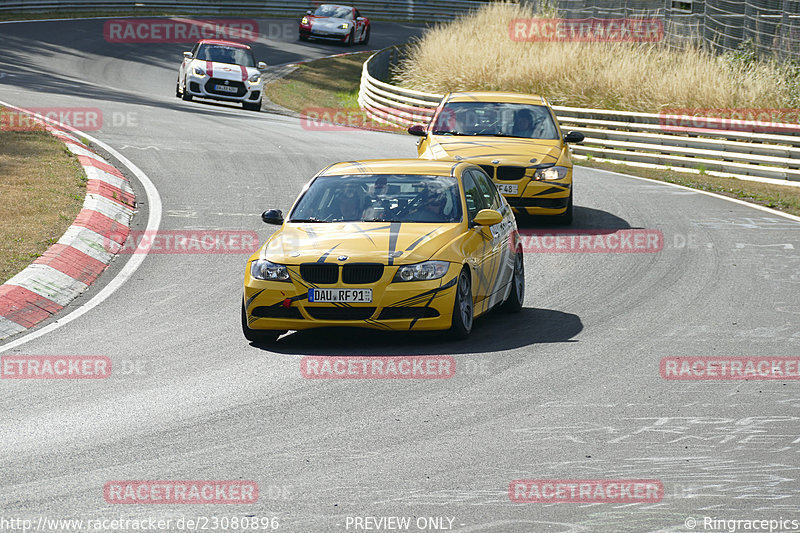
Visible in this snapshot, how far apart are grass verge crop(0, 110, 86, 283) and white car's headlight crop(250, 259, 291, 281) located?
3.27 m

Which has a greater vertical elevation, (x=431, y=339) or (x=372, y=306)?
(x=372, y=306)

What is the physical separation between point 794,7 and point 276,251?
23.9 metres

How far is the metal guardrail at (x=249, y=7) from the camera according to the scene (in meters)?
51.4

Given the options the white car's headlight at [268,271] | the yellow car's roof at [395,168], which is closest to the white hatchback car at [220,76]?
the yellow car's roof at [395,168]

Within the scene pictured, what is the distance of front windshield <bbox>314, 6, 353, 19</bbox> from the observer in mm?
54375

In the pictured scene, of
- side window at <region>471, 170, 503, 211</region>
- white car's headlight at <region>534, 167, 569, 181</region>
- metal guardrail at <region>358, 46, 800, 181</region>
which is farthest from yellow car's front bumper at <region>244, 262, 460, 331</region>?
metal guardrail at <region>358, 46, 800, 181</region>

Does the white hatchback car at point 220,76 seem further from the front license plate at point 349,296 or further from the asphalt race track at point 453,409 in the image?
the front license plate at point 349,296

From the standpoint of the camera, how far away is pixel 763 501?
20.3ft

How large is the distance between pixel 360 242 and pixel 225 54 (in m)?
24.0

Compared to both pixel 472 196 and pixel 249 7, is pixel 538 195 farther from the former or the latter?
pixel 249 7

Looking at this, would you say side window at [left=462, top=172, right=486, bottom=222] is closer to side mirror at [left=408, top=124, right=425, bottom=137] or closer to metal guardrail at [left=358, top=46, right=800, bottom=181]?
side mirror at [left=408, top=124, right=425, bottom=137]

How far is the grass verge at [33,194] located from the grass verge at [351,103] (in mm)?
10689

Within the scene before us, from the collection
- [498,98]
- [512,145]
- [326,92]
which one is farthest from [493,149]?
→ [326,92]

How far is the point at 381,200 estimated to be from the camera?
35.5 feet
